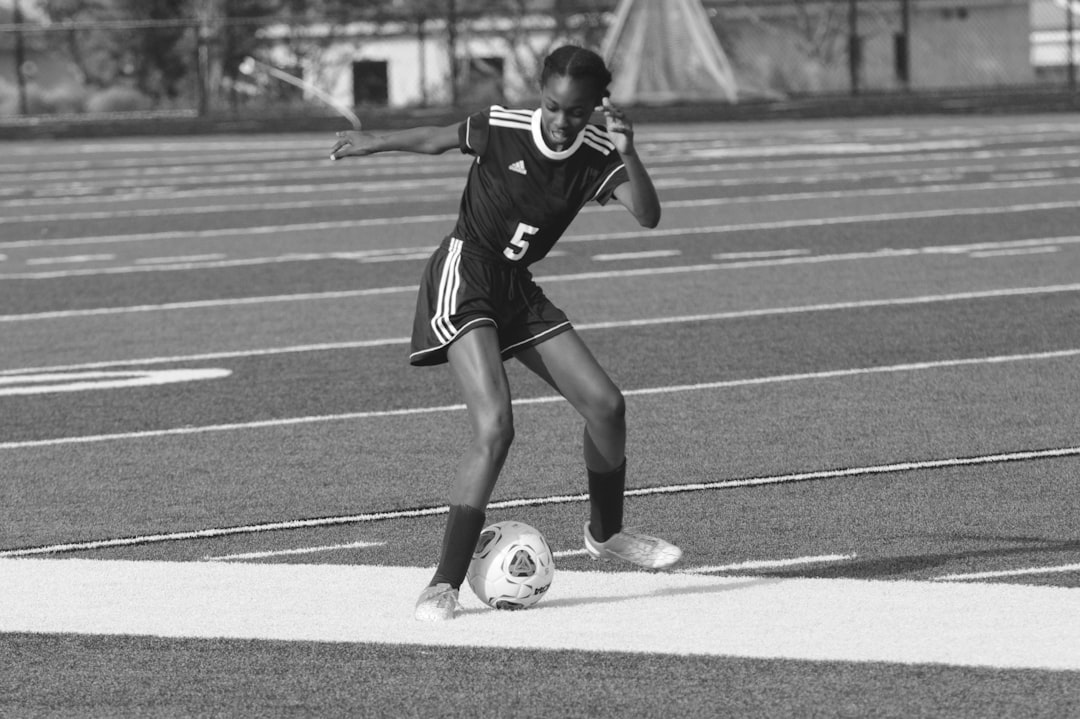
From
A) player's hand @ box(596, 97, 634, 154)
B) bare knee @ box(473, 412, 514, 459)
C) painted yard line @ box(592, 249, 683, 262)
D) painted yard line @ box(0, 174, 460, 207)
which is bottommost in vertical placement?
painted yard line @ box(0, 174, 460, 207)

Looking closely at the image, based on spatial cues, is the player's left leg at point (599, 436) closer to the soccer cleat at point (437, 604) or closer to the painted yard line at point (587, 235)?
the soccer cleat at point (437, 604)

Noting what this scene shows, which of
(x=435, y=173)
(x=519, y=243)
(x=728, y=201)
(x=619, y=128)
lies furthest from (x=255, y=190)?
(x=619, y=128)

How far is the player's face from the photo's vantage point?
565cm

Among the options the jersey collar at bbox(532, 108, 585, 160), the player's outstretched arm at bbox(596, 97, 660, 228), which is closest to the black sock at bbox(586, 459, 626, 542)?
the player's outstretched arm at bbox(596, 97, 660, 228)

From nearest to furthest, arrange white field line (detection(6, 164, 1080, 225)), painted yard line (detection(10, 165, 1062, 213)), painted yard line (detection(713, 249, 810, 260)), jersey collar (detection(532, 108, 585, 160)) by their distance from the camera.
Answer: jersey collar (detection(532, 108, 585, 160)), painted yard line (detection(713, 249, 810, 260)), white field line (detection(6, 164, 1080, 225)), painted yard line (detection(10, 165, 1062, 213))

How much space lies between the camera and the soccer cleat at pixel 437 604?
5.69 m

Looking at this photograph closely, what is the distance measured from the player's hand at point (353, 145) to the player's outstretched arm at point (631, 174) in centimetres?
82

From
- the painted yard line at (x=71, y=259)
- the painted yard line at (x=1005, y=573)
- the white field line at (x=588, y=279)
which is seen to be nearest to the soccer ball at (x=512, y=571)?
the painted yard line at (x=1005, y=573)

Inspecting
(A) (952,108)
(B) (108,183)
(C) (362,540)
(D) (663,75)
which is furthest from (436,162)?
(C) (362,540)

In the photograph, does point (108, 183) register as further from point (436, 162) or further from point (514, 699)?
point (514, 699)

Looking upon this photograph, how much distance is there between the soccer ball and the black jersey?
0.90 metres

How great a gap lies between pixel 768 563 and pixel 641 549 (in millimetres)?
465

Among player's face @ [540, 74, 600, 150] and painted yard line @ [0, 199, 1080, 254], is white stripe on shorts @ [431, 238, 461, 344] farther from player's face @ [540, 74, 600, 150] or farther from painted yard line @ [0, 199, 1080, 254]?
painted yard line @ [0, 199, 1080, 254]

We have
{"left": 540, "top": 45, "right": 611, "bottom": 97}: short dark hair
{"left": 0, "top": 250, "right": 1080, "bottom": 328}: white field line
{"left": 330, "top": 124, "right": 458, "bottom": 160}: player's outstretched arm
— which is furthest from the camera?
{"left": 0, "top": 250, "right": 1080, "bottom": 328}: white field line
